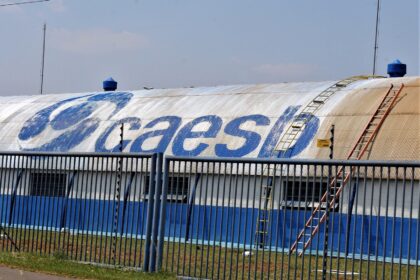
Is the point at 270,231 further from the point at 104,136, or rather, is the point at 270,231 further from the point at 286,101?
the point at 104,136

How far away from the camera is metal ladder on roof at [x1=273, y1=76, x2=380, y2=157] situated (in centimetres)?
2408

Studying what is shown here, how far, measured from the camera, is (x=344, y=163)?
11.5m

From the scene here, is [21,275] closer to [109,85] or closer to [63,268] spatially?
[63,268]

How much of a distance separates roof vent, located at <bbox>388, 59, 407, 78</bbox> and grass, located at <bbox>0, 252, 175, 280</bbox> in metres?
17.4

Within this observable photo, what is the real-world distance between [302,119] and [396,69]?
20.1 feet

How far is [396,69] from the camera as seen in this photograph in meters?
29.7

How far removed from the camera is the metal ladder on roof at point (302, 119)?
24.1m

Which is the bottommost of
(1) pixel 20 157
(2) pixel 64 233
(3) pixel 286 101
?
(2) pixel 64 233

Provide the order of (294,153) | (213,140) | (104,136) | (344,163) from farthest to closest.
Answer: (104,136)
(213,140)
(294,153)
(344,163)

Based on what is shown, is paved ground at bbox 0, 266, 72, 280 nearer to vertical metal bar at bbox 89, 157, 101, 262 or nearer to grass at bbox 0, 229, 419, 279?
grass at bbox 0, 229, 419, 279

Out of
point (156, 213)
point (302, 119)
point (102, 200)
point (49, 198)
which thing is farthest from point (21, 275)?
point (302, 119)

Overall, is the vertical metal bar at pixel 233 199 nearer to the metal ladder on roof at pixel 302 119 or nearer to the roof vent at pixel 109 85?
the metal ladder on roof at pixel 302 119

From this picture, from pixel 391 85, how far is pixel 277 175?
42.9 feet

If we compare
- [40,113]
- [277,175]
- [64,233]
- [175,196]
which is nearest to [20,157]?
[64,233]
